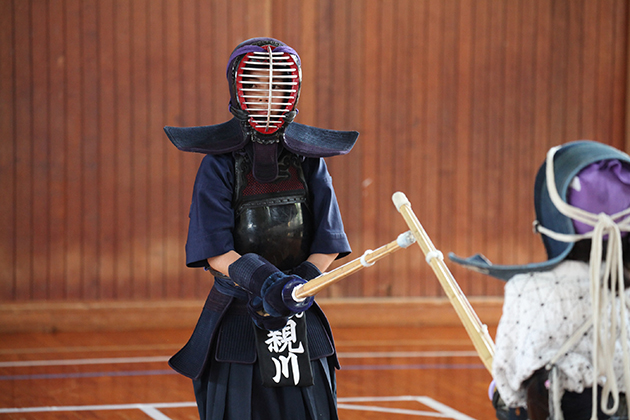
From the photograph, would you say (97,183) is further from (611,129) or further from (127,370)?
(611,129)

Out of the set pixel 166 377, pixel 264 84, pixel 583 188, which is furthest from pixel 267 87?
pixel 166 377

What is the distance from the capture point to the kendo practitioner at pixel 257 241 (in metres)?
1.90

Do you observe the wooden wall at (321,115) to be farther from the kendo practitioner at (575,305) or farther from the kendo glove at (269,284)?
the kendo practitioner at (575,305)

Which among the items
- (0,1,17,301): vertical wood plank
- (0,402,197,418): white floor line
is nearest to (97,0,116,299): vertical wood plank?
(0,1,17,301): vertical wood plank

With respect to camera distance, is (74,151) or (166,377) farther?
(74,151)

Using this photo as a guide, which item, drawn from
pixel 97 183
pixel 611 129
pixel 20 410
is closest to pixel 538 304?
pixel 20 410

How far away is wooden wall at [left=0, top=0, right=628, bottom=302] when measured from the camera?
535 centimetres

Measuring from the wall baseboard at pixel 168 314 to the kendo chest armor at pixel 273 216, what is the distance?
3.62 meters

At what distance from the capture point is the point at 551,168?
52.0 inches

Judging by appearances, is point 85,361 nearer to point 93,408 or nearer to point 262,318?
point 93,408

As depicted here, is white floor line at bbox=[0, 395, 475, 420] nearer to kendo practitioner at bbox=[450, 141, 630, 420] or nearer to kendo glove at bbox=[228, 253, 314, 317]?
kendo glove at bbox=[228, 253, 314, 317]

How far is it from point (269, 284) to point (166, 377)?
263 cm

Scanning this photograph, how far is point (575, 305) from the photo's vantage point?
1288 mm

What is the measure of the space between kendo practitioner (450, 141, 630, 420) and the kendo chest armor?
774mm
